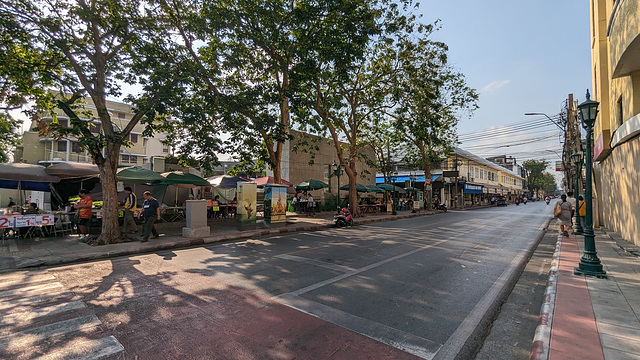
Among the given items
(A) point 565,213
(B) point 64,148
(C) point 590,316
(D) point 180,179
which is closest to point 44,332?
(C) point 590,316

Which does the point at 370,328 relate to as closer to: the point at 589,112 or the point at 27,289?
the point at 27,289

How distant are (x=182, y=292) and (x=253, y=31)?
11898 mm

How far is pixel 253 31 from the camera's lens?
1345cm

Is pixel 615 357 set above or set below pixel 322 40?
below

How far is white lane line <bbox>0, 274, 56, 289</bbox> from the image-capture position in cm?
605

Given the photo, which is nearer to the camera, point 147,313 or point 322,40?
point 147,313

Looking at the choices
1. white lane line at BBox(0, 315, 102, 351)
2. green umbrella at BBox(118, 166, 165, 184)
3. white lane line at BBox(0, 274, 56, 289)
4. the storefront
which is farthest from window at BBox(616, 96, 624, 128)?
the storefront

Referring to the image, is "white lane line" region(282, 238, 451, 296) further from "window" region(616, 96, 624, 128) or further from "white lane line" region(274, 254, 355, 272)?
"window" region(616, 96, 624, 128)

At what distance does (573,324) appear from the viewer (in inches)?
160

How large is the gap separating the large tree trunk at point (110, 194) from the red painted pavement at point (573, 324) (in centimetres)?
1208

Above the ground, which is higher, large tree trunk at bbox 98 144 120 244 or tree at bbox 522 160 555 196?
tree at bbox 522 160 555 196

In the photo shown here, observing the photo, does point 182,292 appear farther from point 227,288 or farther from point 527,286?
point 527,286

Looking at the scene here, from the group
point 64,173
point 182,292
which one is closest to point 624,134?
point 182,292

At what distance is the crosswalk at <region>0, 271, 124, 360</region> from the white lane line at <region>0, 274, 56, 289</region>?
0.24 meters
